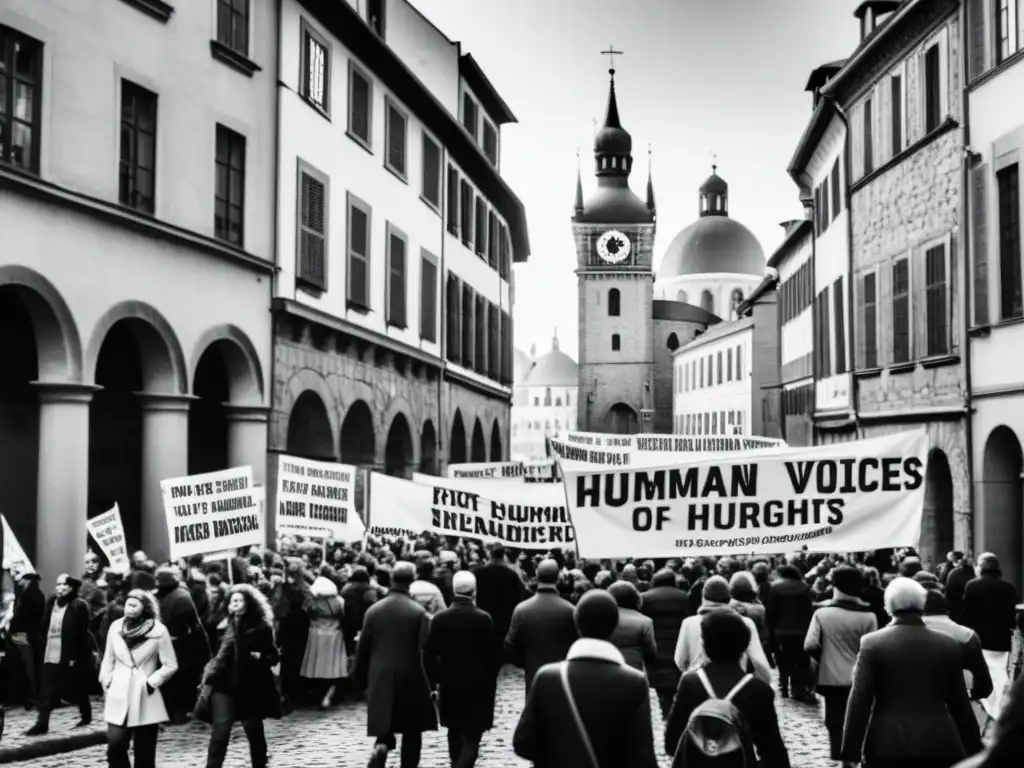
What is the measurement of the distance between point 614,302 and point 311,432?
105 m

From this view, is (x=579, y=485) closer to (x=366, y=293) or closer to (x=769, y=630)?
(x=769, y=630)

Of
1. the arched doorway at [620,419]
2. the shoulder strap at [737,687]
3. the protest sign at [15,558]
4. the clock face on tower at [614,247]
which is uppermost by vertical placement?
the clock face on tower at [614,247]

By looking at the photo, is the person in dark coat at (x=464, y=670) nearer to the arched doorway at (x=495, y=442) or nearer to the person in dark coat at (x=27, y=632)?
the person in dark coat at (x=27, y=632)

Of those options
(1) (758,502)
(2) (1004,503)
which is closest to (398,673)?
(1) (758,502)

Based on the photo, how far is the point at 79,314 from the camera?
1850cm

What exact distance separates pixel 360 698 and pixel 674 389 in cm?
10981

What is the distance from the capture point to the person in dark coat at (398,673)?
10.5m

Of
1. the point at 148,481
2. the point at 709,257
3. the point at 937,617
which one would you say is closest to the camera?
the point at 937,617

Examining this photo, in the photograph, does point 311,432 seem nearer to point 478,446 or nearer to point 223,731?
point 223,731

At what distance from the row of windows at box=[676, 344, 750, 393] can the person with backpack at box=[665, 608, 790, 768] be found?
83994 mm

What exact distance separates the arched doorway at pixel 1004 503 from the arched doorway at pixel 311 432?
11.1 metres

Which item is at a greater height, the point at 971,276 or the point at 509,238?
the point at 509,238

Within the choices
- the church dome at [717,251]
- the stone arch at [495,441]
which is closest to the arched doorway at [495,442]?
the stone arch at [495,441]

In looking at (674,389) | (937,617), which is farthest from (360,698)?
(674,389)
